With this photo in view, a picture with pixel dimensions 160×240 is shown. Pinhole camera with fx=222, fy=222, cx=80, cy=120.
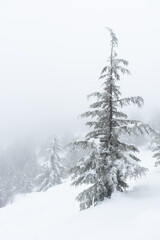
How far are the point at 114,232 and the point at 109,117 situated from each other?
20.1ft

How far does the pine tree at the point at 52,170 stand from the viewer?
43.7 metres

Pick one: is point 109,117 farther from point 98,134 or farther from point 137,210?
point 137,210

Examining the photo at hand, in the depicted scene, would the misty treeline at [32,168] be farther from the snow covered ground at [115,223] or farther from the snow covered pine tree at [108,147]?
the snow covered ground at [115,223]

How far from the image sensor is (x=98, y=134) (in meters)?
12.4

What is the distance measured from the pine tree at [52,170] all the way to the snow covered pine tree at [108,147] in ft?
108

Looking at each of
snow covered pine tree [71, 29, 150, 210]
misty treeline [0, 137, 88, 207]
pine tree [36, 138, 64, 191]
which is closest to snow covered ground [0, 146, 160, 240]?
snow covered pine tree [71, 29, 150, 210]

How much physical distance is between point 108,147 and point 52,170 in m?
34.2

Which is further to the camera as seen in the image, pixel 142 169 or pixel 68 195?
pixel 68 195

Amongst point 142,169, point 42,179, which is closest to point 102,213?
point 142,169

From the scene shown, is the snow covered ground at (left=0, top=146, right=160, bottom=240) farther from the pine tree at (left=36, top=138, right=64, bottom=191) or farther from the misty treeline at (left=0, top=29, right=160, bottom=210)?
the pine tree at (left=36, top=138, right=64, bottom=191)

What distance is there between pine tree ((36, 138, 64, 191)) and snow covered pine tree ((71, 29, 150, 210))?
32.8 meters

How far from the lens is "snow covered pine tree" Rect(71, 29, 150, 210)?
11016 millimetres

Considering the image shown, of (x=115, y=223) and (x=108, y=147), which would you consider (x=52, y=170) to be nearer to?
(x=108, y=147)

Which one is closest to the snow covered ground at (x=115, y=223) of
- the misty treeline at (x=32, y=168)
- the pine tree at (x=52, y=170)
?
the misty treeline at (x=32, y=168)
